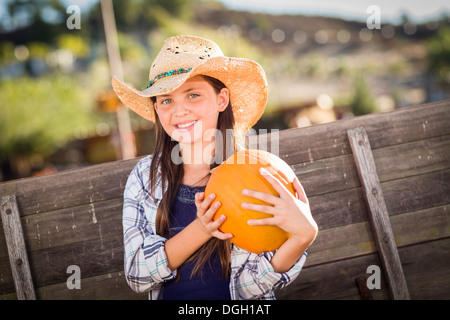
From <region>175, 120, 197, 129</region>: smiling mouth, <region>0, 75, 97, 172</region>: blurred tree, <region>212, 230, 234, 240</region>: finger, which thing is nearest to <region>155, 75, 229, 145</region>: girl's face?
<region>175, 120, 197, 129</region>: smiling mouth

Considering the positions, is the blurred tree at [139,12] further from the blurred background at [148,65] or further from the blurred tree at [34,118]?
the blurred tree at [34,118]

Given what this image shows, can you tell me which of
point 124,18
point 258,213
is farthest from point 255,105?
point 124,18

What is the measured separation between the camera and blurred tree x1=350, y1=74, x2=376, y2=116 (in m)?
39.7

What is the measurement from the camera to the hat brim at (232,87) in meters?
1.99

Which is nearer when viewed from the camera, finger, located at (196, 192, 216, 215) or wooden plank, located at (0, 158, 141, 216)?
finger, located at (196, 192, 216, 215)

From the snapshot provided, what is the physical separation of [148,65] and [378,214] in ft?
202

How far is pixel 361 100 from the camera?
1569 inches

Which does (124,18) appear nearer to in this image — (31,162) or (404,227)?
(31,162)

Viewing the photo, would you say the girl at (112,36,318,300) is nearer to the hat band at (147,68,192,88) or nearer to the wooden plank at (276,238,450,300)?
the hat band at (147,68,192,88)

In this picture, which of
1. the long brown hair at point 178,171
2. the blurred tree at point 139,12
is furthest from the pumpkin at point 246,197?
the blurred tree at point 139,12

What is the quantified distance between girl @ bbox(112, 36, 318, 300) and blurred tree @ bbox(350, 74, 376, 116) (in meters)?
39.9

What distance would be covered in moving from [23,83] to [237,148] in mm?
46396

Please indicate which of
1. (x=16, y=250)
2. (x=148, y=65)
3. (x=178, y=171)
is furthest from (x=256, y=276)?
(x=148, y=65)
